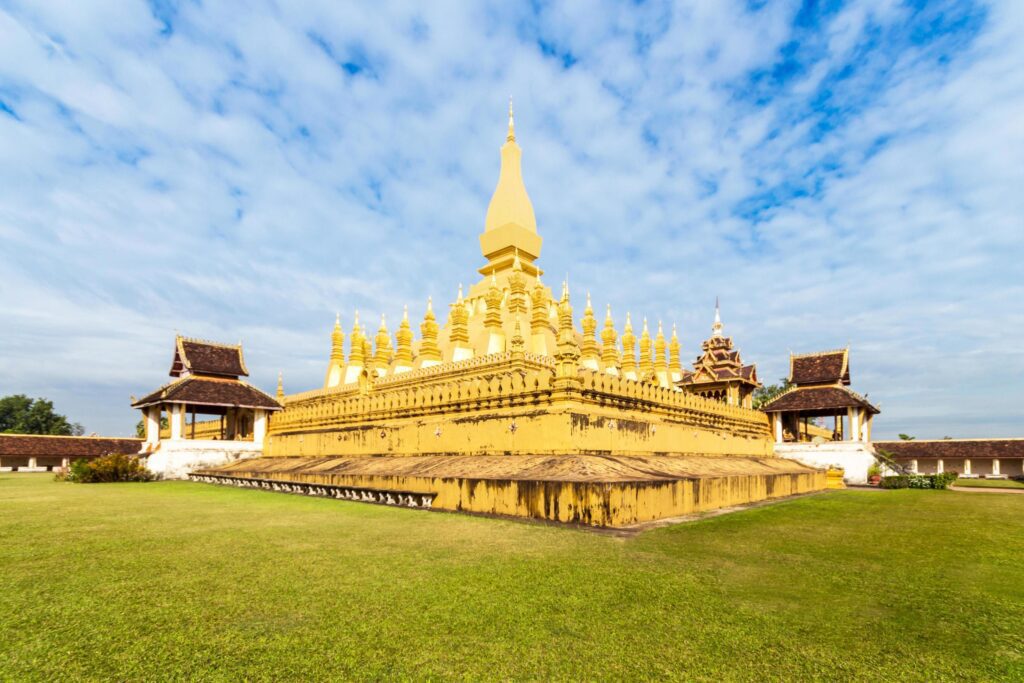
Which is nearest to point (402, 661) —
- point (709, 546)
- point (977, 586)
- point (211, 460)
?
point (709, 546)

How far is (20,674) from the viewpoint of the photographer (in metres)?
2.73

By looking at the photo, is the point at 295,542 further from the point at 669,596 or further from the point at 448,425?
the point at 448,425

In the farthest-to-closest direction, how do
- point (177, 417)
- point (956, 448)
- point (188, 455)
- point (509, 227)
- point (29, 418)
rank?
point (29, 418), point (956, 448), point (509, 227), point (177, 417), point (188, 455)

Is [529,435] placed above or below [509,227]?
below

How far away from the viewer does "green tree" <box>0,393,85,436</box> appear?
5050 centimetres

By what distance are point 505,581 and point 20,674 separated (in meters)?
2.99

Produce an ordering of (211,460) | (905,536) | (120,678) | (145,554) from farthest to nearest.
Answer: (211,460)
(905,536)
(145,554)
(120,678)

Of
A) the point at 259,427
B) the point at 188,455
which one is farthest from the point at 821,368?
the point at 188,455

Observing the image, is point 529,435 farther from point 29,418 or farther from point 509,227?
point 29,418

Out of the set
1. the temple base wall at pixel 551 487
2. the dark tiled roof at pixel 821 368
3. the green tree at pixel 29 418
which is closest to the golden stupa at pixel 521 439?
the temple base wall at pixel 551 487

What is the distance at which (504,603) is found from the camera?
12.8 ft

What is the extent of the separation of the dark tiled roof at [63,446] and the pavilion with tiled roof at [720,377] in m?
32.0

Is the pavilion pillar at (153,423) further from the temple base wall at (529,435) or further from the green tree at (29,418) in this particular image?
the green tree at (29,418)

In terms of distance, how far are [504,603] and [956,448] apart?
38163 millimetres
